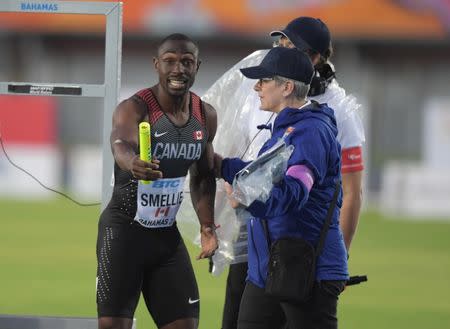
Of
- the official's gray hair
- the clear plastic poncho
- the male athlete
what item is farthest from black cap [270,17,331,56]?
the official's gray hair

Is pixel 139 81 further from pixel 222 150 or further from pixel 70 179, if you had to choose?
pixel 222 150

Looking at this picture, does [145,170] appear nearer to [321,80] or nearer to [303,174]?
[303,174]

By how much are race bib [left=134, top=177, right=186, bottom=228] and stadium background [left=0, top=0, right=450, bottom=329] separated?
4.24 meters

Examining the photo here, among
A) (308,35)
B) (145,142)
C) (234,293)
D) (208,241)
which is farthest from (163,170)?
(308,35)

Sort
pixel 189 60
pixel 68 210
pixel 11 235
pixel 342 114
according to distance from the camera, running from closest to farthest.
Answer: pixel 189 60, pixel 342 114, pixel 11 235, pixel 68 210

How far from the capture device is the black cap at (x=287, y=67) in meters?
5.51

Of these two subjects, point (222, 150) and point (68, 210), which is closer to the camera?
point (222, 150)

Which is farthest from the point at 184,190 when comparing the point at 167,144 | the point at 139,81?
the point at 139,81

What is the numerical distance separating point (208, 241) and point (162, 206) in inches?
12.8

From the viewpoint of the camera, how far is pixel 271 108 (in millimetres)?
5562

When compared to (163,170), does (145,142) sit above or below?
above

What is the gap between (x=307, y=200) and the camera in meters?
5.45

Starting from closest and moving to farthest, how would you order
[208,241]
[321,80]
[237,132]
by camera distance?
[208,241] → [321,80] → [237,132]

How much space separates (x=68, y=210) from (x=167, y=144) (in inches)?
669
